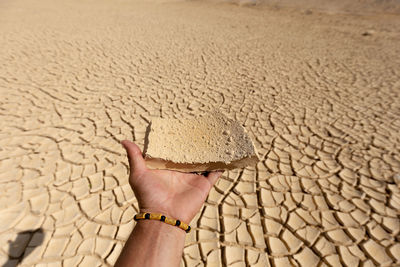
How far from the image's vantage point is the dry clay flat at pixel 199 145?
1.67 m

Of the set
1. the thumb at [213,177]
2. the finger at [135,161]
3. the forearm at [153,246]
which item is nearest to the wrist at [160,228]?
the forearm at [153,246]

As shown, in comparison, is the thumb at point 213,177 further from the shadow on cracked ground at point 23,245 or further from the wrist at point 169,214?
the shadow on cracked ground at point 23,245

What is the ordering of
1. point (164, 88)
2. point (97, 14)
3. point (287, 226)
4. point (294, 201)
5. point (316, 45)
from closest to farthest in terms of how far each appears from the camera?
1. point (287, 226)
2. point (294, 201)
3. point (164, 88)
4. point (316, 45)
5. point (97, 14)

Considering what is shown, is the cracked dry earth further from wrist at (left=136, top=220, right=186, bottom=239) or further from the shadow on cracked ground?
wrist at (left=136, top=220, right=186, bottom=239)

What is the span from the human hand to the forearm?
3.7 inches

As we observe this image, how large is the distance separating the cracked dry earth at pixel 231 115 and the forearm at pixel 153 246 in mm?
511

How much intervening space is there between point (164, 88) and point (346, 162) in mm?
2479

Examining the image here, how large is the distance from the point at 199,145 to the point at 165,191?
50 cm

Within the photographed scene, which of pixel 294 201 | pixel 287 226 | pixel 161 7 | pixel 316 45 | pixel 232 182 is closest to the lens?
pixel 287 226

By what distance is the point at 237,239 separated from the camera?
1.75m

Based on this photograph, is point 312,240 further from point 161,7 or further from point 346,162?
point 161,7

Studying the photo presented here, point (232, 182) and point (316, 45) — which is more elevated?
point (316, 45)

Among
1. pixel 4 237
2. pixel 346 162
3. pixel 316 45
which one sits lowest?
pixel 4 237

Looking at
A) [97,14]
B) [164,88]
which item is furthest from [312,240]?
[97,14]
